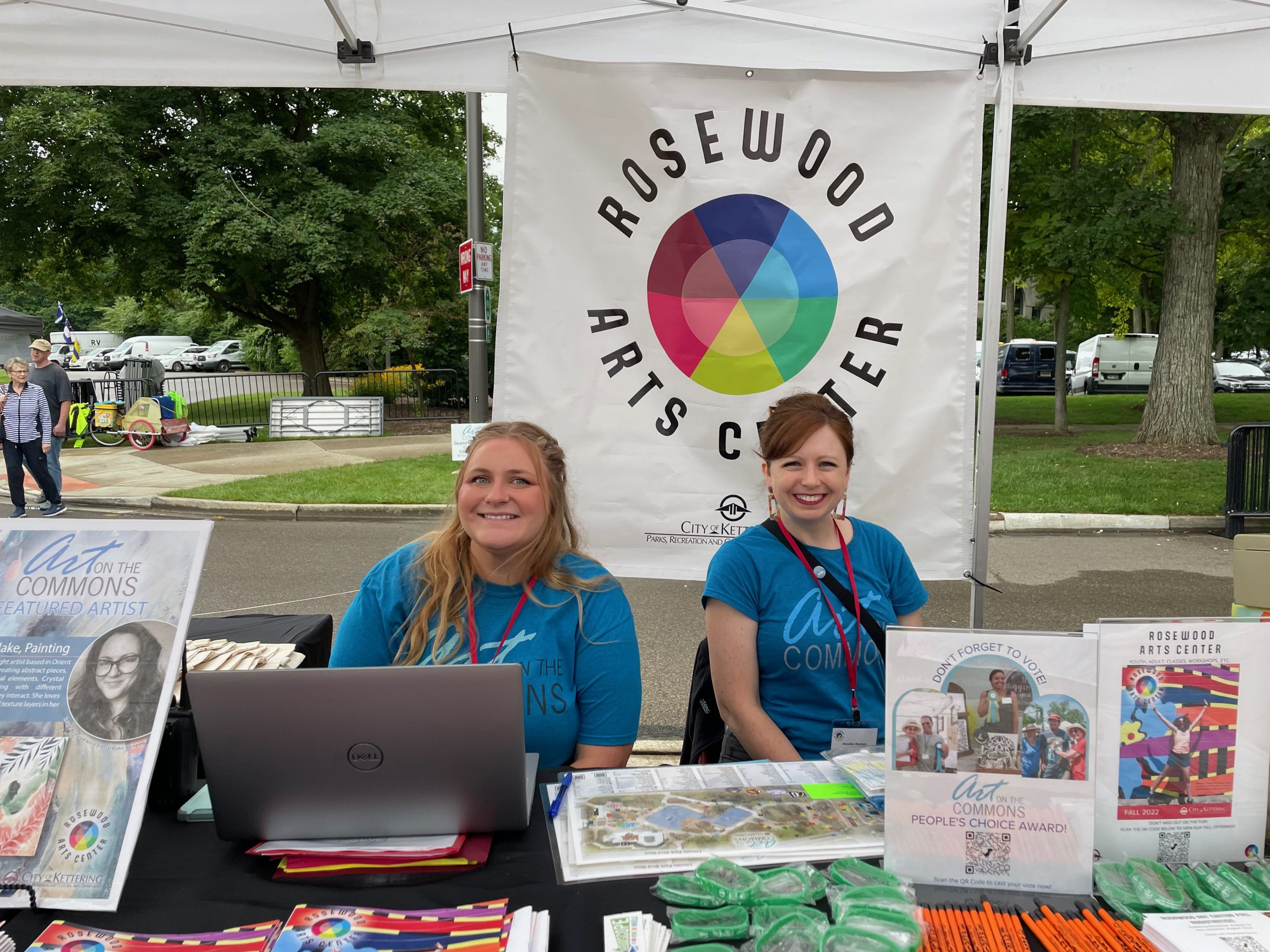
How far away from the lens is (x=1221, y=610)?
5.78 metres

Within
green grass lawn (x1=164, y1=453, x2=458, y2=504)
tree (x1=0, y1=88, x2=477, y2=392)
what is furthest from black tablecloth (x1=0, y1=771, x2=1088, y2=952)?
tree (x1=0, y1=88, x2=477, y2=392)

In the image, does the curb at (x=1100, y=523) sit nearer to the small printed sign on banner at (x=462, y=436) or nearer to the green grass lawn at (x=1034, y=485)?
the green grass lawn at (x=1034, y=485)

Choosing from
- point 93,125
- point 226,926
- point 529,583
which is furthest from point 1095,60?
point 93,125

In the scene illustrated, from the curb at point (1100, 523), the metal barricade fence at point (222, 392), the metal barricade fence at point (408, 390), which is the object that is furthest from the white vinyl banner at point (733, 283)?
the metal barricade fence at point (408, 390)

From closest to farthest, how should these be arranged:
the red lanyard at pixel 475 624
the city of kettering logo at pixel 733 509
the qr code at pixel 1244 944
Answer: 1. the qr code at pixel 1244 944
2. the red lanyard at pixel 475 624
3. the city of kettering logo at pixel 733 509

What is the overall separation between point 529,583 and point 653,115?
1569 mm

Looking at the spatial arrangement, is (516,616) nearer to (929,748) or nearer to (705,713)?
(705,713)

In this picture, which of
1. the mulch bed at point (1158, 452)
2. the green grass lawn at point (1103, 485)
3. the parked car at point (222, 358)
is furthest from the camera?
the parked car at point (222, 358)

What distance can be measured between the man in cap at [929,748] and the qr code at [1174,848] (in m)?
0.39

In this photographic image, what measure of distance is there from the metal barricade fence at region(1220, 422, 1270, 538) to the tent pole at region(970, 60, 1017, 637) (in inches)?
261

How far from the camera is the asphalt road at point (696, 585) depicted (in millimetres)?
5301

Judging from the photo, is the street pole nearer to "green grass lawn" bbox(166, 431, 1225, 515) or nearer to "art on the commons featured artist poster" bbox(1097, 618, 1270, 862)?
"green grass lawn" bbox(166, 431, 1225, 515)

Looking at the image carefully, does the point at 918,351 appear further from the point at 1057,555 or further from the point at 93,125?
the point at 93,125

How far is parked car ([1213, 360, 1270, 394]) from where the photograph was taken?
2953 centimetres
